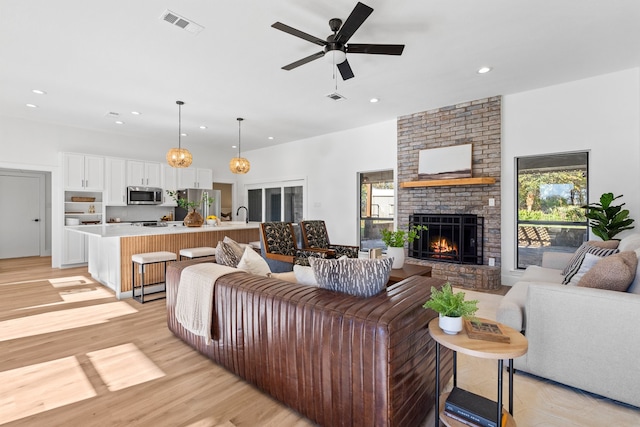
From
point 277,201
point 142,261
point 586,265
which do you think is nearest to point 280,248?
point 142,261

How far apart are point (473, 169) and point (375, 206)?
1.99 meters

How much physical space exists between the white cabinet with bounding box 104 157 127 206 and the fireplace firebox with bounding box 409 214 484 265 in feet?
20.1

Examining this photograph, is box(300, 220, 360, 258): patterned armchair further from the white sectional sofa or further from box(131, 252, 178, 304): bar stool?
the white sectional sofa

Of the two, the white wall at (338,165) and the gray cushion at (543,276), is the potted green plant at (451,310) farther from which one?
the white wall at (338,165)

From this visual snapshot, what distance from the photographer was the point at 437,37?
2.93m

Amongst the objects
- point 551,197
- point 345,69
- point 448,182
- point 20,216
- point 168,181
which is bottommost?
point 20,216

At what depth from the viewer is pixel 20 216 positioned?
7215 millimetres

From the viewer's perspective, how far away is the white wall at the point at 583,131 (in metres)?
3.76

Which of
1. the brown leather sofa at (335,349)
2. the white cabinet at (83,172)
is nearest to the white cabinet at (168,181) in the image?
the white cabinet at (83,172)

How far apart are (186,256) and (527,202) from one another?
5.15m

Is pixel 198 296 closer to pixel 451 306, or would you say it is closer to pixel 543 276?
pixel 451 306

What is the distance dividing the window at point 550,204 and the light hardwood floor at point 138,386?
196 cm

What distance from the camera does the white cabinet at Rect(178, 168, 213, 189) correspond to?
7590 mm

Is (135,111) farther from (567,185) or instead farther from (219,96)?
(567,185)
